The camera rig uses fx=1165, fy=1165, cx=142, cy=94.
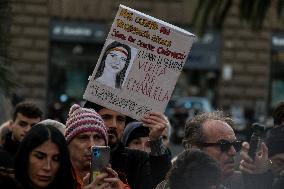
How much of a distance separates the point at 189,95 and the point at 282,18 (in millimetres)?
23540

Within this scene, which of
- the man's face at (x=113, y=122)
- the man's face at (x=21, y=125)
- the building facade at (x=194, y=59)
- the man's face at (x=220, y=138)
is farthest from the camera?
the building facade at (x=194, y=59)

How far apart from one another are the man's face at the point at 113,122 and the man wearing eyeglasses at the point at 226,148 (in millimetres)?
355

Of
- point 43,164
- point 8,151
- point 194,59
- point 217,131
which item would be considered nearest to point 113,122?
point 217,131

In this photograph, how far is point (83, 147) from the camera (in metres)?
5.09

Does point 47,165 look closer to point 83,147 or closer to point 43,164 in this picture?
point 43,164

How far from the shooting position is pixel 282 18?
5.08m

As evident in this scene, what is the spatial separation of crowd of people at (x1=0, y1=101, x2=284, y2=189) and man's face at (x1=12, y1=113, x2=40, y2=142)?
164 cm

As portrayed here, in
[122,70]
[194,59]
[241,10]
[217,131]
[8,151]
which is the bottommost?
[8,151]

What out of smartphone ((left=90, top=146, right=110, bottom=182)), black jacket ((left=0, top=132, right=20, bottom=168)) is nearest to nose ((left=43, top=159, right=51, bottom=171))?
smartphone ((left=90, top=146, right=110, bottom=182))

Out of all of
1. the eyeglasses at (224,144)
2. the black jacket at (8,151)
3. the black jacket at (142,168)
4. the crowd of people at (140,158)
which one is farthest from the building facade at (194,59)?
the eyeglasses at (224,144)

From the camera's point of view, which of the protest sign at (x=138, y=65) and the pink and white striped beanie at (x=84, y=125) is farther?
the protest sign at (x=138, y=65)

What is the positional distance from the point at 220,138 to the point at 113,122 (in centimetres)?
60

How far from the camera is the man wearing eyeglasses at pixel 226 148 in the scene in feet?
17.8

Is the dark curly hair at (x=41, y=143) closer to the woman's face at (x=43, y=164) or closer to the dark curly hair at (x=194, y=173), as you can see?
the woman's face at (x=43, y=164)
